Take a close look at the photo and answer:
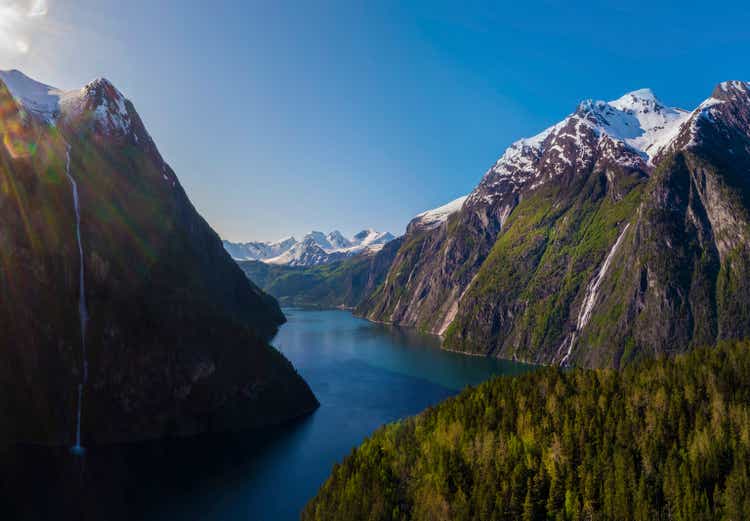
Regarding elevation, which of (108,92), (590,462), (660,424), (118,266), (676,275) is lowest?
(590,462)

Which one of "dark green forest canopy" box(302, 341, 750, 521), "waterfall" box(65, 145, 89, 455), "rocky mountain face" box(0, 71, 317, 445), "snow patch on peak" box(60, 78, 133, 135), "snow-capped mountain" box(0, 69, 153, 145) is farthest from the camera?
"snow patch on peak" box(60, 78, 133, 135)

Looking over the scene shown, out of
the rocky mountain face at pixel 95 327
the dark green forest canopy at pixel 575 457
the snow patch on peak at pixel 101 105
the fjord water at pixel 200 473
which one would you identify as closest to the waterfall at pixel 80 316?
the rocky mountain face at pixel 95 327

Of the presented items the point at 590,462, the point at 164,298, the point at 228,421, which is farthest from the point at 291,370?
the point at 590,462

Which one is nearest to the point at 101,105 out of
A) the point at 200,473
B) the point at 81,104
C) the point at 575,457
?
the point at 81,104

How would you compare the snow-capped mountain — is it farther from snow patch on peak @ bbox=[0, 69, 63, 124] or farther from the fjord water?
the fjord water

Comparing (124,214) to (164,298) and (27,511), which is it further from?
(27,511)

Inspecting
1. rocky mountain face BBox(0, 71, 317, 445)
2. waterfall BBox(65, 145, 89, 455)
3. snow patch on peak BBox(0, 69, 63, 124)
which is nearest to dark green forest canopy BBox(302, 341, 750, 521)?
rocky mountain face BBox(0, 71, 317, 445)

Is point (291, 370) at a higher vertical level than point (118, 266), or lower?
lower
